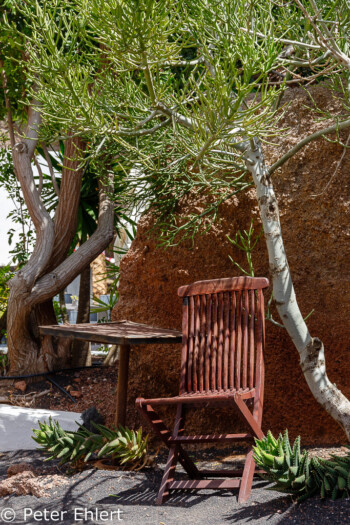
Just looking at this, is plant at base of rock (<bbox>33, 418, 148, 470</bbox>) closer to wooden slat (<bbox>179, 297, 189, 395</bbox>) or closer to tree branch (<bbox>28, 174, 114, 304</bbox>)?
wooden slat (<bbox>179, 297, 189, 395</bbox>)

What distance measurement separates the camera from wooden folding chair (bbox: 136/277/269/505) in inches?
149

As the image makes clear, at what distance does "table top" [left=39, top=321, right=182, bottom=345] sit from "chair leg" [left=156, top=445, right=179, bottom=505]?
72cm

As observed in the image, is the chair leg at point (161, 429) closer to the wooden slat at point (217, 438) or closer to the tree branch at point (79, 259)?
the wooden slat at point (217, 438)

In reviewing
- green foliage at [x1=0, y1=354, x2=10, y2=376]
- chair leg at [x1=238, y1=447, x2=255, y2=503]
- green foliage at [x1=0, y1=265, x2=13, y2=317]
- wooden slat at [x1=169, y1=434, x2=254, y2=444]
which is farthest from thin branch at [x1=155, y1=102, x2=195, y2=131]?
green foliage at [x1=0, y1=265, x2=13, y2=317]

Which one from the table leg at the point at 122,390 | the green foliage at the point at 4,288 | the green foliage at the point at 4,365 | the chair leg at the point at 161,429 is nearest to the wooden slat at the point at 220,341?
the chair leg at the point at 161,429

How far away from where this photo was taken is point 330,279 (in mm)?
4820

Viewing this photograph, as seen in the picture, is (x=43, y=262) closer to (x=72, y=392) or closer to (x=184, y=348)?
(x=72, y=392)

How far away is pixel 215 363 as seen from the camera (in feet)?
13.8

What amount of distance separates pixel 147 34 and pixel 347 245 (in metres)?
2.41

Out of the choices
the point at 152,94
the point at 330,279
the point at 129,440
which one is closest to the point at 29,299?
the point at 129,440

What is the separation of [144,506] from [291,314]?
5.00 ft

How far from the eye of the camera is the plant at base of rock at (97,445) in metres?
4.28

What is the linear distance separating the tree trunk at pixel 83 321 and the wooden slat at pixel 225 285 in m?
3.58

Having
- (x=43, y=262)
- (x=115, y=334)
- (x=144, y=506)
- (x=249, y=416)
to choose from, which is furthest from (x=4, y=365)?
(x=249, y=416)
